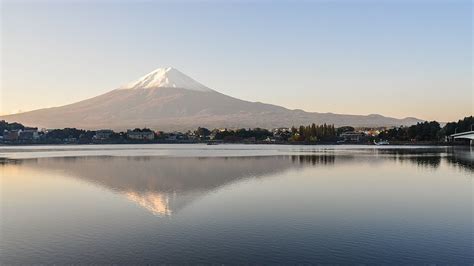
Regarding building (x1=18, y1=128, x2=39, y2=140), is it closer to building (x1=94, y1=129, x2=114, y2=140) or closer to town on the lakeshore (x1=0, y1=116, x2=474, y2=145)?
town on the lakeshore (x1=0, y1=116, x2=474, y2=145)

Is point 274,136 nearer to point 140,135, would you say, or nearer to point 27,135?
point 140,135

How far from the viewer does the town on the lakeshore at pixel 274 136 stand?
7238 cm

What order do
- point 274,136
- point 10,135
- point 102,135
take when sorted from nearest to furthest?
point 10,135 → point 274,136 → point 102,135

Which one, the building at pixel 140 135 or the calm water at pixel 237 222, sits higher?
the building at pixel 140 135

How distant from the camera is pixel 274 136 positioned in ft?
370

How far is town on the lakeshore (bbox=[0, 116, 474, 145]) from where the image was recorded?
237ft

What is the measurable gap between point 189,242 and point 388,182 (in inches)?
477

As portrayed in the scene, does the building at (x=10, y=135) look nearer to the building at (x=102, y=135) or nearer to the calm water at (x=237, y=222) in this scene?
the building at (x=102, y=135)

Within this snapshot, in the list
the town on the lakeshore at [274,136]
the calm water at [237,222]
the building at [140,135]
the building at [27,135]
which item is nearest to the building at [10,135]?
the town on the lakeshore at [274,136]

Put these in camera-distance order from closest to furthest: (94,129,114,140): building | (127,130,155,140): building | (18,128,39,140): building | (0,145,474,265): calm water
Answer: (0,145,474,265): calm water, (18,128,39,140): building, (94,129,114,140): building, (127,130,155,140): building

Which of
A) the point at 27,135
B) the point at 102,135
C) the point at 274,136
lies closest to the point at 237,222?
the point at 274,136

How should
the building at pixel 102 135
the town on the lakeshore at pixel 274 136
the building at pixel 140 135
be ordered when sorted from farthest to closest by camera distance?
1. the building at pixel 140 135
2. the building at pixel 102 135
3. the town on the lakeshore at pixel 274 136

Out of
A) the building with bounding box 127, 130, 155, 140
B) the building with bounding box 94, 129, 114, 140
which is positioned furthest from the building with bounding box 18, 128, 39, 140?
the building with bounding box 127, 130, 155, 140

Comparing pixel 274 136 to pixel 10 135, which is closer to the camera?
pixel 10 135
